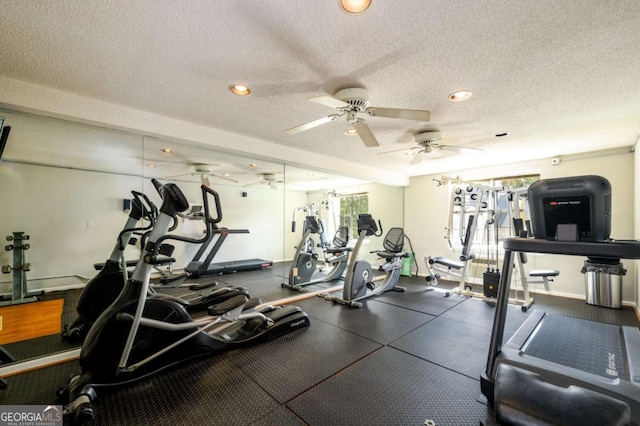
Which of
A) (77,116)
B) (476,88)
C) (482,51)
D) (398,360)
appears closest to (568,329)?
(398,360)

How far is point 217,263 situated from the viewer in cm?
472

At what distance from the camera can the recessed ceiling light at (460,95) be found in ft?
7.81

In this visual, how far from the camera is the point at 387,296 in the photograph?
455 centimetres

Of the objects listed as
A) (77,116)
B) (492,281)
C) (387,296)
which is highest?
(77,116)

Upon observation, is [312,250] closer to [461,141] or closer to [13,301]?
[461,141]

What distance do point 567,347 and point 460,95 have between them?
2739mm

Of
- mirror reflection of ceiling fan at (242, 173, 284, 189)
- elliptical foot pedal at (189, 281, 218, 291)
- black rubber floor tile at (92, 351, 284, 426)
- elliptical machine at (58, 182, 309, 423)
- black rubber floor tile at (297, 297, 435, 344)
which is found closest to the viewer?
black rubber floor tile at (92, 351, 284, 426)

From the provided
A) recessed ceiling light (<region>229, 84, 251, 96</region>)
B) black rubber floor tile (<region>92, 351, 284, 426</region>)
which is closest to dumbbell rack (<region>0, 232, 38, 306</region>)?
black rubber floor tile (<region>92, 351, 284, 426</region>)

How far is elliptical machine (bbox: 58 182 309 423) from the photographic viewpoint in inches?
74.2

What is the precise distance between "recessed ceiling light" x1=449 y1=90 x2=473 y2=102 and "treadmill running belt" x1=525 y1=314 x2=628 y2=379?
8.20 ft

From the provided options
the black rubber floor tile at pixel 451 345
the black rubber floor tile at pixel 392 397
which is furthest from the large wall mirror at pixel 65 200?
the black rubber floor tile at pixel 451 345

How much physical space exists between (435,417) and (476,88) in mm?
2652

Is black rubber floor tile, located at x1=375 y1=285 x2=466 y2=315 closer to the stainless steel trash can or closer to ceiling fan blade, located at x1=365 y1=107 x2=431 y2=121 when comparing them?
the stainless steel trash can

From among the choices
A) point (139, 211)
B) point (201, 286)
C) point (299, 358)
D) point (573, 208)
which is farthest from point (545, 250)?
point (201, 286)
